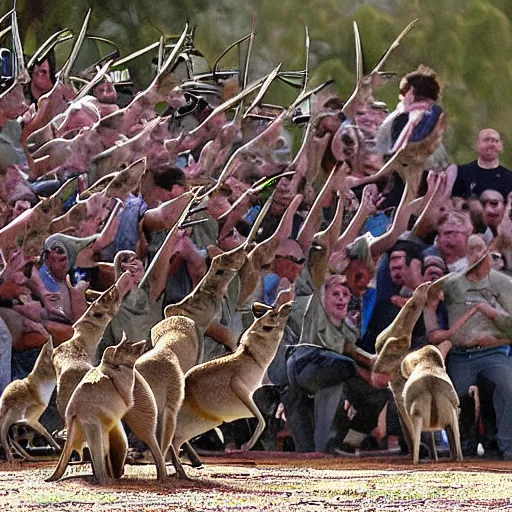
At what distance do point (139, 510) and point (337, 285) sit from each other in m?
4.10

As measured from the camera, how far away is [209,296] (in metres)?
10.5

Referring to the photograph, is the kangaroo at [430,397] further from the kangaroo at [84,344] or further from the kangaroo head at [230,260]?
the kangaroo at [84,344]

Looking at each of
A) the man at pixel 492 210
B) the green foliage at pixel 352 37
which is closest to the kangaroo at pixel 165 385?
the man at pixel 492 210

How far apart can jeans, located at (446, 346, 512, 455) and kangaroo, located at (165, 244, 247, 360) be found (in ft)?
6.56

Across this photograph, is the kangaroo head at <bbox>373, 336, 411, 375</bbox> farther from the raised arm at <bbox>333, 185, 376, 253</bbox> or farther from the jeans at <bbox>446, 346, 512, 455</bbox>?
the raised arm at <bbox>333, 185, 376, 253</bbox>

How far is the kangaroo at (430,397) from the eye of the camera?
10.4m

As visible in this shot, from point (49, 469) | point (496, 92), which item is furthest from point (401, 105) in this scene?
point (49, 469)

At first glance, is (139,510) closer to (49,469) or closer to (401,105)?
(49,469)

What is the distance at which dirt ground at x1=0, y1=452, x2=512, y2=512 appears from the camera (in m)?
8.11

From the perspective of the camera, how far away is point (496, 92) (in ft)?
40.7

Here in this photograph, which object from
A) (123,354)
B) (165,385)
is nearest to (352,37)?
(165,385)

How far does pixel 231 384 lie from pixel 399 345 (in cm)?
228

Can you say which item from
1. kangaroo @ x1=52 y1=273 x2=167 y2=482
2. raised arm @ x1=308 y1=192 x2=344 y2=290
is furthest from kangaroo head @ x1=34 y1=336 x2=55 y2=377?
raised arm @ x1=308 y1=192 x2=344 y2=290

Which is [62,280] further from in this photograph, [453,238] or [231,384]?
[453,238]
